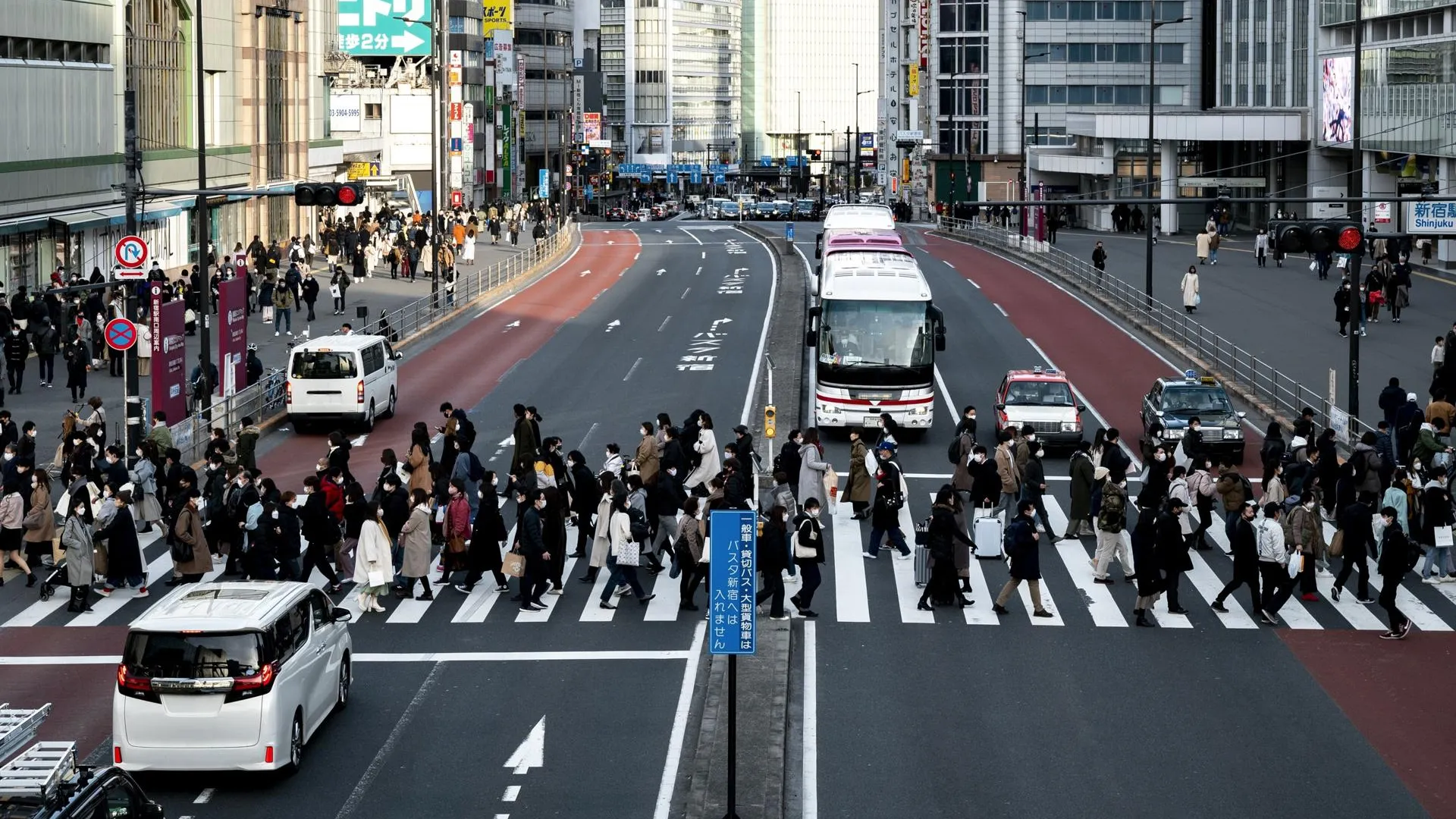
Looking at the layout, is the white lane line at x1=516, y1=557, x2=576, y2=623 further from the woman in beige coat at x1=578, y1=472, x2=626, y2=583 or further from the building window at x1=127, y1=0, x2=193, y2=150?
the building window at x1=127, y1=0, x2=193, y2=150

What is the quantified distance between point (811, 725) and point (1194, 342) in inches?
1262

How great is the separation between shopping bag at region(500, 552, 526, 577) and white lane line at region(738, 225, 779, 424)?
45.3 ft

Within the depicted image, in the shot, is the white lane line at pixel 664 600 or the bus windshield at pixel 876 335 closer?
the white lane line at pixel 664 600

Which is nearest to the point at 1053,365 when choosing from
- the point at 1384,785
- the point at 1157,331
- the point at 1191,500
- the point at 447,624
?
the point at 1157,331

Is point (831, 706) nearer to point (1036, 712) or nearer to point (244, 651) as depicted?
point (1036, 712)

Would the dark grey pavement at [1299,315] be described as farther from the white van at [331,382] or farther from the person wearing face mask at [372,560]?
the person wearing face mask at [372,560]

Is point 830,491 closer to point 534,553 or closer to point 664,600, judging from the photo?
point 664,600

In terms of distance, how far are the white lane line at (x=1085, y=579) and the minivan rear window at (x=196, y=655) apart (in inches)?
428

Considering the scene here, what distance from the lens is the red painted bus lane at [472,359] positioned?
112ft

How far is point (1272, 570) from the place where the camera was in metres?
22.4

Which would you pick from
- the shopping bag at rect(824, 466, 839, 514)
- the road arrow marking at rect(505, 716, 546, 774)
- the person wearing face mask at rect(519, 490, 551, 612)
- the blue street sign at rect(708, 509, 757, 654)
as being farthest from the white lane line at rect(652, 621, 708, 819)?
the shopping bag at rect(824, 466, 839, 514)

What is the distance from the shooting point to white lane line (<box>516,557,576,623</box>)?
2233 centimetres

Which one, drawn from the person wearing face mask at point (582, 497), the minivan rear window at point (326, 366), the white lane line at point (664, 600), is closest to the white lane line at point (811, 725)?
the white lane line at point (664, 600)

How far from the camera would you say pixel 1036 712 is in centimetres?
1836
